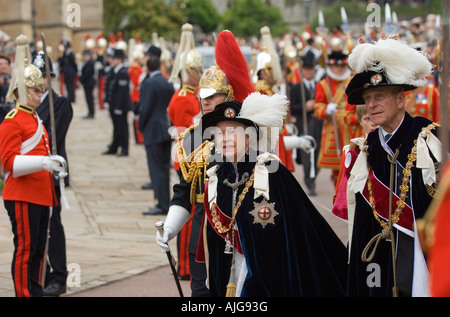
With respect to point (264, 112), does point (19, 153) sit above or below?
below

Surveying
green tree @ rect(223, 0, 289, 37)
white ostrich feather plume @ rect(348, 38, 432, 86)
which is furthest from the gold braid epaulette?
green tree @ rect(223, 0, 289, 37)

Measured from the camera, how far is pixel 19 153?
269 inches

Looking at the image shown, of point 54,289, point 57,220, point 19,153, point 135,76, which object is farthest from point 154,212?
point 135,76

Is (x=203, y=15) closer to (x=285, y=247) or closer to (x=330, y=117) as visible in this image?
(x=330, y=117)

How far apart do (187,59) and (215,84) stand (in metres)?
3.17

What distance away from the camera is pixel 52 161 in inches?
266

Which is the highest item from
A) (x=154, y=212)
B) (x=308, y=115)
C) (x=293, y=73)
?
(x=293, y=73)

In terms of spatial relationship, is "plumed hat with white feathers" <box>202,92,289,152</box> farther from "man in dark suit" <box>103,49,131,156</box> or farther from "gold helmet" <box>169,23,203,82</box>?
"man in dark suit" <box>103,49,131,156</box>

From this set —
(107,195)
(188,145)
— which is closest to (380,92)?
(188,145)

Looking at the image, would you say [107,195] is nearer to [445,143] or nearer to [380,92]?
[380,92]

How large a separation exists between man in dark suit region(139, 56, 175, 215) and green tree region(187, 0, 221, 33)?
48807 millimetres

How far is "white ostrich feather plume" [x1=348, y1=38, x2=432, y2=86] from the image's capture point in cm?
467

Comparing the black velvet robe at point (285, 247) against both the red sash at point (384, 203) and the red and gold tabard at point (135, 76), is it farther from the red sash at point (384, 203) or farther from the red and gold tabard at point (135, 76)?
the red and gold tabard at point (135, 76)

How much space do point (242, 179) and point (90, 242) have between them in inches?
207
